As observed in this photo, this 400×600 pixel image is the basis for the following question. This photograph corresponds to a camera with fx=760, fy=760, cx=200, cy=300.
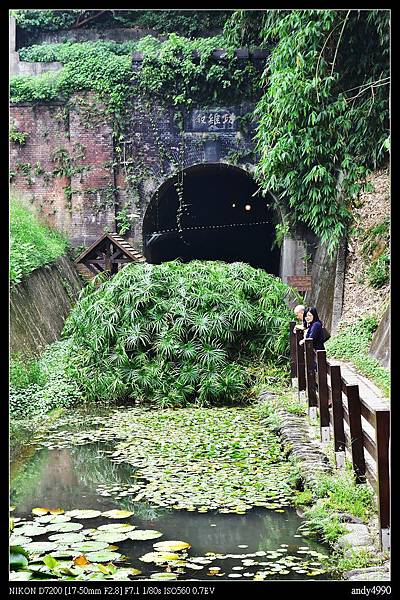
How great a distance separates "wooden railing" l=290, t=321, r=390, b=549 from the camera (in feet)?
11.8

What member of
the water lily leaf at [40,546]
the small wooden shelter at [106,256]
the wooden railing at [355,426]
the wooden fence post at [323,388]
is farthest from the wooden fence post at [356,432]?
the small wooden shelter at [106,256]

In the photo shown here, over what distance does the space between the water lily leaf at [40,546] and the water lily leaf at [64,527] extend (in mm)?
279

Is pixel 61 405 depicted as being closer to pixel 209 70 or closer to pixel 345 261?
pixel 345 261

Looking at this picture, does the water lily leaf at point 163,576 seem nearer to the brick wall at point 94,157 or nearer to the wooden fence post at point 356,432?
the wooden fence post at point 356,432

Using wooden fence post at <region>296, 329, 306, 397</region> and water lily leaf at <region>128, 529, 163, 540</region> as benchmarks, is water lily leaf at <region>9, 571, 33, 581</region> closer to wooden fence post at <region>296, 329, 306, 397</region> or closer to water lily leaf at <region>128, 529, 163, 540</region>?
water lily leaf at <region>128, 529, 163, 540</region>

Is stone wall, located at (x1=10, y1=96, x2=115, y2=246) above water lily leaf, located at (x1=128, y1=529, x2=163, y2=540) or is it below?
above

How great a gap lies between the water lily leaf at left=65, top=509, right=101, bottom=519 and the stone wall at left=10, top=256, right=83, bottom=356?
2779 mm

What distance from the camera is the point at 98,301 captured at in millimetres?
9031

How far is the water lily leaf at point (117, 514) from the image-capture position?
4.81 meters

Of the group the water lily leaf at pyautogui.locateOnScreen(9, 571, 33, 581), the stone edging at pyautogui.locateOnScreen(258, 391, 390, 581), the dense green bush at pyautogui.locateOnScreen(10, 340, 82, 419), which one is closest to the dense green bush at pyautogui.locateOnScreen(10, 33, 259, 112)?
the dense green bush at pyautogui.locateOnScreen(10, 340, 82, 419)

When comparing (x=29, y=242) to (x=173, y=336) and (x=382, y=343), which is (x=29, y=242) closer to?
(x=173, y=336)
